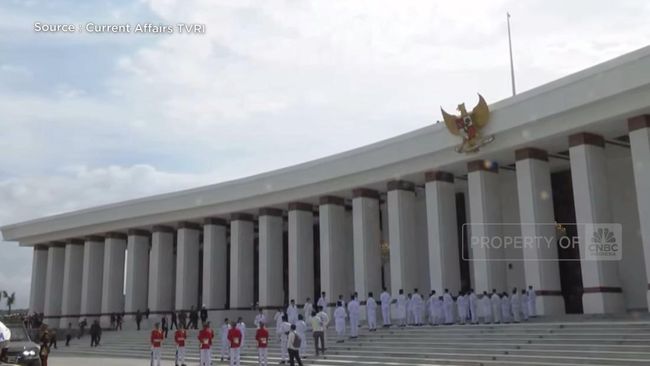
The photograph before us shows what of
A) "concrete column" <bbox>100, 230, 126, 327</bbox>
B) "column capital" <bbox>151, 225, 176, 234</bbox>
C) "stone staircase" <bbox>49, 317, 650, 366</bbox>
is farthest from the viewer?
"concrete column" <bbox>100, 230, 126, 327</bbox>

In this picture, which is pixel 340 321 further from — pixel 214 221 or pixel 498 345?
pixel 214 221

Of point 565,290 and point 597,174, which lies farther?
point 565,290

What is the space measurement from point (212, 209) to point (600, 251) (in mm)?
18281

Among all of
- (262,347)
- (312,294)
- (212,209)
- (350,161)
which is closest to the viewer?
(262,347)

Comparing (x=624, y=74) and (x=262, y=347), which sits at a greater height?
(x=624, y=74)

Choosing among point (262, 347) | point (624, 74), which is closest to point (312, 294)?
point (262, 347)

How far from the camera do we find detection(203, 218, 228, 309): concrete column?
31.7m

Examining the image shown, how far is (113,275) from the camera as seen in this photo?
3603cm

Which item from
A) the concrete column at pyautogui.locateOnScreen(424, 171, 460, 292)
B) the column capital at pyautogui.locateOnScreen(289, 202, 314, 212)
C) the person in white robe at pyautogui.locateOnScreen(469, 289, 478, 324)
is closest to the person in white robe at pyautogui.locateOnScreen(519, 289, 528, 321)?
the person in white robe at pyautogui.locateOnScreen(469, 289, 478, 324)

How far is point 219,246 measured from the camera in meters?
32.5

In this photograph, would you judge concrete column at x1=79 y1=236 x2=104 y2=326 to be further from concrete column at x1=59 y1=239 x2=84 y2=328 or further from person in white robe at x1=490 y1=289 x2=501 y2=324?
person in white robe at x1=490 y1=289 x2=501 y2=324

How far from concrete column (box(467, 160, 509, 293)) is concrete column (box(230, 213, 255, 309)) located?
1232cm

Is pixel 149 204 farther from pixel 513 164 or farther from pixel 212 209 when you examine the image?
pixel 513 164

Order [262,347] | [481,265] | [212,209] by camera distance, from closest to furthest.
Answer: [262,347] → [481,265] → [212,209]
